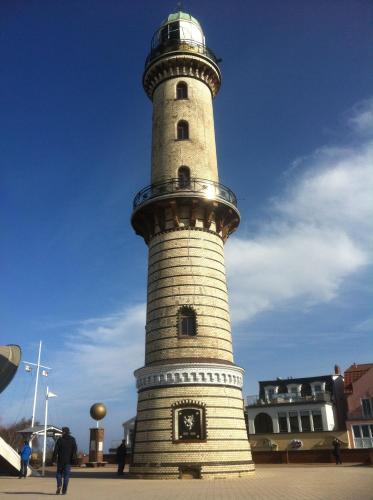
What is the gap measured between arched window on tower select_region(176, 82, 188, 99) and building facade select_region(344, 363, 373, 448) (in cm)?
2813

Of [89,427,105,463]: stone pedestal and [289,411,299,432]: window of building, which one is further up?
[289,411,299,432]: window of building

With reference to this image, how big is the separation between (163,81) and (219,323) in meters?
15.1

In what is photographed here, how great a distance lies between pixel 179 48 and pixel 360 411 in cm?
3174

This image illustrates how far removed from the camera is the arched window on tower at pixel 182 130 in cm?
2465

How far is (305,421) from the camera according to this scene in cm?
3978

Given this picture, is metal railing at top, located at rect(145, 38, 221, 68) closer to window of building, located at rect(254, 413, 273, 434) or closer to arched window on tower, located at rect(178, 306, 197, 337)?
arched window on tower, located at rect(178, 306, 197, 337)

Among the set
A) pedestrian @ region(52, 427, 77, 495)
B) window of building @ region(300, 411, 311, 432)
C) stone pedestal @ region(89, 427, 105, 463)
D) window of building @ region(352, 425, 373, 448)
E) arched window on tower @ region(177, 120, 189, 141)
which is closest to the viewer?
pedestrian @ region(52, 427, 77, 495)

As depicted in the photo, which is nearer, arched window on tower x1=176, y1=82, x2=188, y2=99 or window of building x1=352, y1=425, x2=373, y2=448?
arched window on tower x1=176, y1=82, x2=188, y2=99

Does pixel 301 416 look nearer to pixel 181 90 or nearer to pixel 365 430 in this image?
pixel 365 430

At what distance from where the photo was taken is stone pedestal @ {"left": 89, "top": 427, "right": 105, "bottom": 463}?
29.1 metres

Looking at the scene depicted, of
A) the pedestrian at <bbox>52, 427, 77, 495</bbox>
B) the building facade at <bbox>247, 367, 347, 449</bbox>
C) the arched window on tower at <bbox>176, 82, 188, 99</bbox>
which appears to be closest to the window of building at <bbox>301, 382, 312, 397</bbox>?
the building facade at <bbox>247, 367, 347, 449</bbox>

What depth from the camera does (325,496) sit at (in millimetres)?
11070

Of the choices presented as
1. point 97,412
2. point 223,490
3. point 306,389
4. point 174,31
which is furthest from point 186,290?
point 306,389

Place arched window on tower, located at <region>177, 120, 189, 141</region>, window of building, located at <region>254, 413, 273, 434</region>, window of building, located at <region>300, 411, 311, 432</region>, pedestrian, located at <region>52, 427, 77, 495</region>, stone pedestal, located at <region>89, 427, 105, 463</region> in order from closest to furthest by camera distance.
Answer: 1. pedestrian, located at <region>52, 427, 77, 495</region>
2. arched window on tower, located at <region>177, 120, 189, 141</region>
3. stone pedestal, located at <region>89, 427, 105, 463</region>
4. window of building, located at <region>300, 411, 311, 432</region>
5. window of building, located at <region>254, 413, 273, 434</region>
